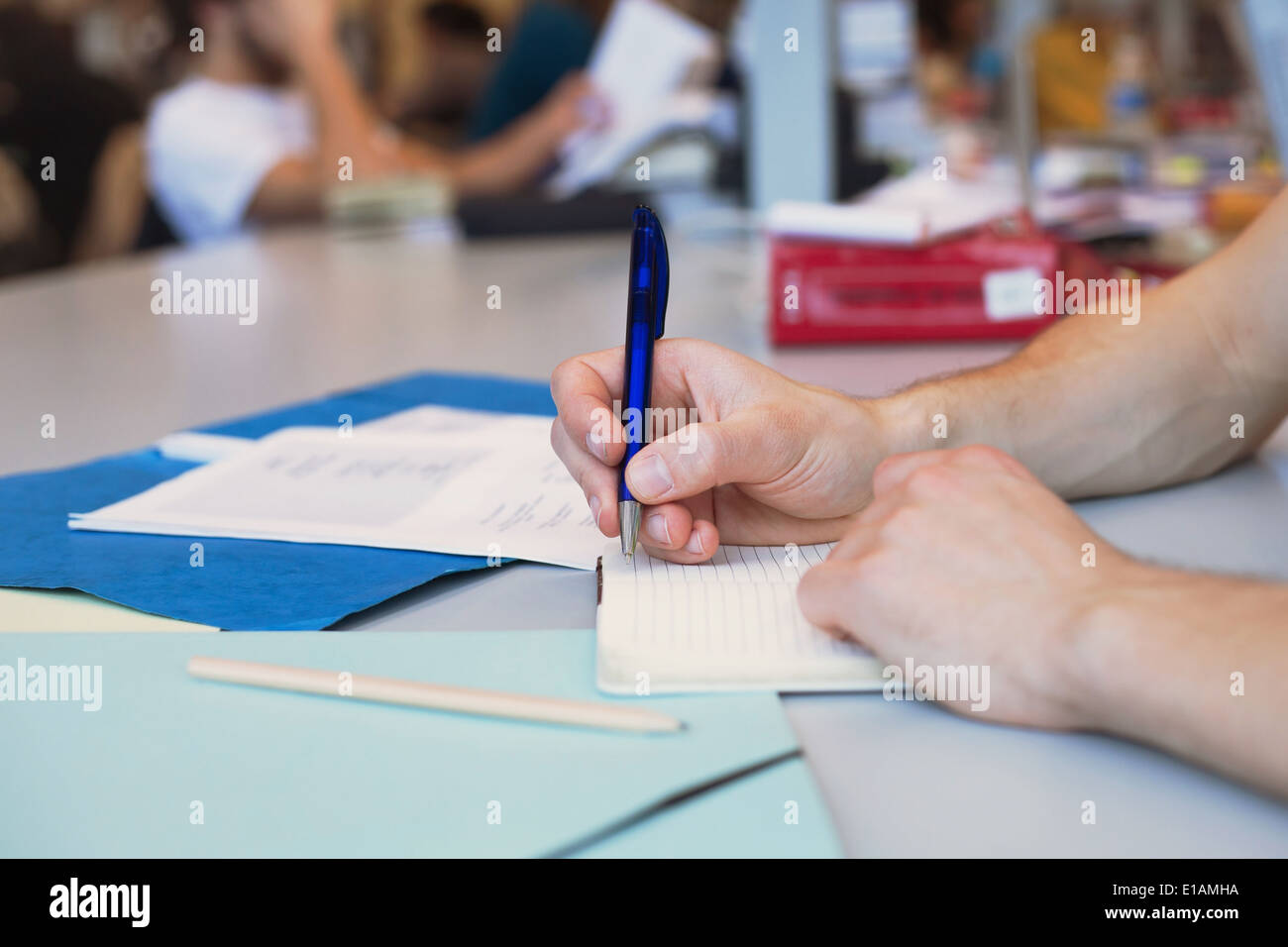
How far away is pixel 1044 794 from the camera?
42cm

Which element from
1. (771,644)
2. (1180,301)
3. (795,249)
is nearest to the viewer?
(771,644)

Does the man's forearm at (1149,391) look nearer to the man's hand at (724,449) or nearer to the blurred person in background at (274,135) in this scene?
the man's hand at (724,449)

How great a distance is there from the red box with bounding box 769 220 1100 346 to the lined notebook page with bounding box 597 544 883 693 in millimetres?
690

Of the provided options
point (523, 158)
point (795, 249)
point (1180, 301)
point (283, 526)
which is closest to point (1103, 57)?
point (523, 158)

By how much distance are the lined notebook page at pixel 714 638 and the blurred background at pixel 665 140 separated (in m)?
0.71

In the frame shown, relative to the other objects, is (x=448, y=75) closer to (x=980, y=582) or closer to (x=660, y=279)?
(x=660, y=279)

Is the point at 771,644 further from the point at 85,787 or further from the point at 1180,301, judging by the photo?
the point at 1180,301

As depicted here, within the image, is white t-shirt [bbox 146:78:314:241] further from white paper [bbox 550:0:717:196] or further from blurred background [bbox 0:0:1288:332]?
white paper [bbox 550:0:717:196]

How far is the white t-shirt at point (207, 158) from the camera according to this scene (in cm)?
287

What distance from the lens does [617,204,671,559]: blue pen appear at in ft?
2.00

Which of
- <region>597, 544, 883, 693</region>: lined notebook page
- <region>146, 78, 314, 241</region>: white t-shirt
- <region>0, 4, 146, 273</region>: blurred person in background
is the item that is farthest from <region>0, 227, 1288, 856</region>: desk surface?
<region>0, 4, 146, 273</region>: blurred person in background

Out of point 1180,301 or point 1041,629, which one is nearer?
point 1041,629
